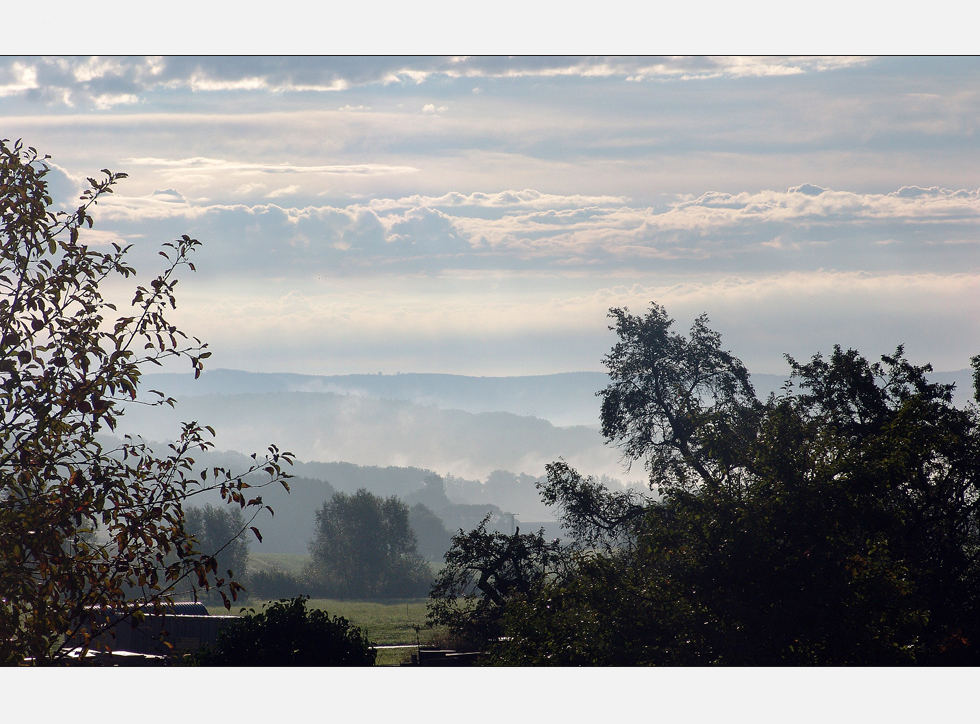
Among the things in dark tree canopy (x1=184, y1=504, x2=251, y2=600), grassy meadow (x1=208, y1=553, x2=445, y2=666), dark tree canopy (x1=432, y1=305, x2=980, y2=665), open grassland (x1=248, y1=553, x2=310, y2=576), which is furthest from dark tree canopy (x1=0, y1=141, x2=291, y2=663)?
open grassland (x1=248, y1=553, x2=310, y2=576)

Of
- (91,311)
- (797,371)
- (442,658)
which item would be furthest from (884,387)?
(91,311)

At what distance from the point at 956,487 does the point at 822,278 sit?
127 feet

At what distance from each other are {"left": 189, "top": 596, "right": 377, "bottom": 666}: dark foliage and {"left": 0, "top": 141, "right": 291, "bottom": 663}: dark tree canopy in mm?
8165

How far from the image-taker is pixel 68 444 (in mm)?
7402

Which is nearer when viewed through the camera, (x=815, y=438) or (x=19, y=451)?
(x=19, y=451)

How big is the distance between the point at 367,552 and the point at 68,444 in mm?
82342

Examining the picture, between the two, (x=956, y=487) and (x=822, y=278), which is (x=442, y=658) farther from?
(x=822, y=278)

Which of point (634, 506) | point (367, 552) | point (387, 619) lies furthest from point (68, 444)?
point (367, 552)

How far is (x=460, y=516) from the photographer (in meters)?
180

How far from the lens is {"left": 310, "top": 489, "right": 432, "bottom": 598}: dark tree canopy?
81.7 meters

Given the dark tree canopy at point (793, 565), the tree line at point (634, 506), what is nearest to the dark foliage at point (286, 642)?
the tree line at point (634, 506)

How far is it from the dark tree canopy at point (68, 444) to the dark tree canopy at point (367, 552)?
73425 millimetres

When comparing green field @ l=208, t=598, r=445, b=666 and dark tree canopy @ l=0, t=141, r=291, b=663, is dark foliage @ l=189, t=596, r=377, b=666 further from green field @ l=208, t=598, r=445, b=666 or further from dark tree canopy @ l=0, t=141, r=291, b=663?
dark tree canopy @ l=0, t=141, r=291, b=663

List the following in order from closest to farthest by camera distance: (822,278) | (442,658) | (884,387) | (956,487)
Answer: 1. (956,487)
2. (884,387)
3. (442,658)
4. (822,278)
